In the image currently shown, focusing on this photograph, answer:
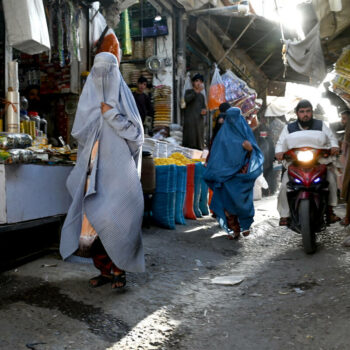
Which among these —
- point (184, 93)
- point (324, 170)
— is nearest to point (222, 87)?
point (184, 93)

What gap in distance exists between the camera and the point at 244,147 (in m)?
5.97

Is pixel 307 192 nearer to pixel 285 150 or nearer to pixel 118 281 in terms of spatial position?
pixel 285 150

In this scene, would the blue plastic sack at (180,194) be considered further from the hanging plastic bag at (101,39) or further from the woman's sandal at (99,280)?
the woman's sandal at (99,280)

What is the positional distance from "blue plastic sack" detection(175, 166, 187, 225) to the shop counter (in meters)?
2.14

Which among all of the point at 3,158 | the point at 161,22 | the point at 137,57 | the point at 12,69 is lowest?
the point at 3,158

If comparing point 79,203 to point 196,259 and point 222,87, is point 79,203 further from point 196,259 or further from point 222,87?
point 222,87

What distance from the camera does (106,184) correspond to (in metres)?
3.41

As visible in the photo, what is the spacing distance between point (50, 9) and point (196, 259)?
161 inches

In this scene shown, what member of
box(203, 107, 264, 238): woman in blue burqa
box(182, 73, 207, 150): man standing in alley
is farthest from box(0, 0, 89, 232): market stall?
box(182, 73, 207, 150): man standing in alley

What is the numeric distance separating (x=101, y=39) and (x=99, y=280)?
5064mm

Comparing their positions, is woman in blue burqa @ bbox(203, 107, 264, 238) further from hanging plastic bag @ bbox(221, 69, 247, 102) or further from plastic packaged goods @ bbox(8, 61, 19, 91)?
hanging plastic bag @ bbox(221, 69, 247, 102)

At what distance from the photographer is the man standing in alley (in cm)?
1008

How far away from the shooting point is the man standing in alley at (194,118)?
10078mm

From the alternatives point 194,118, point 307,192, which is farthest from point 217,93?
point 307,192
